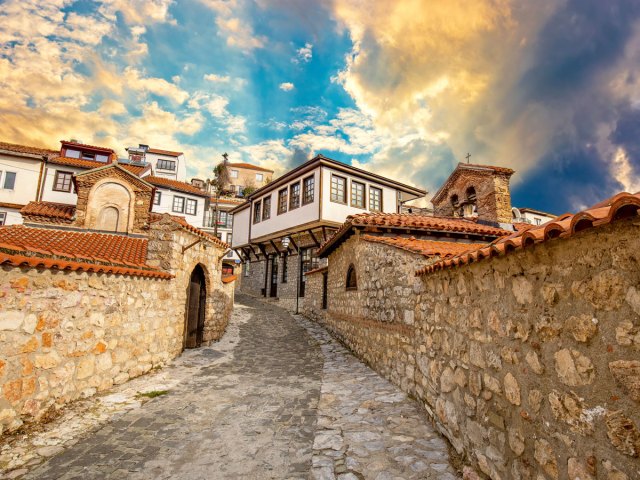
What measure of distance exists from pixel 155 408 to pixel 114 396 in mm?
923

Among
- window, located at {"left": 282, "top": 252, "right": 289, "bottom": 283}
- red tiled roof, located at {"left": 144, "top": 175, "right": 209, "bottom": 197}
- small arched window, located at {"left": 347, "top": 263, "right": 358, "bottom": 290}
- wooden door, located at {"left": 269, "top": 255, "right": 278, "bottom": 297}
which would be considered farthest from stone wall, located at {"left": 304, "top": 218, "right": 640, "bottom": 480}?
red tiled roof, located at {"left": 144, "top": 175, "right": 209, "bottom": 197}

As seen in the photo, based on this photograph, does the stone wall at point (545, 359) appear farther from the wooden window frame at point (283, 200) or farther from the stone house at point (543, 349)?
the wooden window frame at point (283, 200)

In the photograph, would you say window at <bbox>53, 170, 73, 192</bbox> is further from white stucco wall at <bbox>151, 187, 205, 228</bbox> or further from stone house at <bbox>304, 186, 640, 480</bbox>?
stone house at <bbox>304, 186, 640, 480</bbox>

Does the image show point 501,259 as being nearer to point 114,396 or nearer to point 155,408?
point 155,408

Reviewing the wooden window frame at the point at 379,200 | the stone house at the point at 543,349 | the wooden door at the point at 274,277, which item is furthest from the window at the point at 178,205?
the stone house at the point at 543,349

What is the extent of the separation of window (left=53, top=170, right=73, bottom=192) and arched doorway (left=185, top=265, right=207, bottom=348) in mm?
23355

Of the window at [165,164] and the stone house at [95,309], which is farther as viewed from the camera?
the window at [165,164]

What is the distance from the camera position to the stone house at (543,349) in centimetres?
162

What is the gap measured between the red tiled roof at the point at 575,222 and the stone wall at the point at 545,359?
109 mm

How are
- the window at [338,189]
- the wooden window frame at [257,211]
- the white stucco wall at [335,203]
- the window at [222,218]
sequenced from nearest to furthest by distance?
the white stucco wall at [335,203] → the window at [338,189] → the wooden window frame at [257,211] → the window at [222,218]

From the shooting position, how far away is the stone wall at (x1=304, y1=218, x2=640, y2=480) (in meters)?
1.62

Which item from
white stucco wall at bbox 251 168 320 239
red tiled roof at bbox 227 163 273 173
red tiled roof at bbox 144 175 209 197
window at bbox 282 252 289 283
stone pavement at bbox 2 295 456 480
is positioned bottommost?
stone pavement at bbox 2 295 456 480

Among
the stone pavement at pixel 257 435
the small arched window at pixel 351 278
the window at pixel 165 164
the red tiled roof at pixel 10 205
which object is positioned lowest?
the stone pavement at pixel 257 435

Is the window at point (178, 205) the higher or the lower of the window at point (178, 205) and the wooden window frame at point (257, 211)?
the higher
